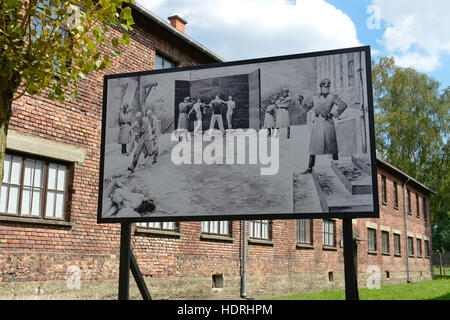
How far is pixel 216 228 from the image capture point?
15.6 metres

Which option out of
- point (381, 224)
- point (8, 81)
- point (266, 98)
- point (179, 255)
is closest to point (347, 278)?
point (266, 98)

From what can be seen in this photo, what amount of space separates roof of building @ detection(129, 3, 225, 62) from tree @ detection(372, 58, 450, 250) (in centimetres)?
2191

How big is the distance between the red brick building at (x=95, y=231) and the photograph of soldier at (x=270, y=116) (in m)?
5.66

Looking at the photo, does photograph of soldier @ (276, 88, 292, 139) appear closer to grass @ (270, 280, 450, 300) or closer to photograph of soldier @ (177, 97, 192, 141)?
photograph of soldier @ (177, 97, 192, 141)

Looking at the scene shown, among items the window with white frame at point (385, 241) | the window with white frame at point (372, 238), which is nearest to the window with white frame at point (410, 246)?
the window with white frame at point (385, 241)

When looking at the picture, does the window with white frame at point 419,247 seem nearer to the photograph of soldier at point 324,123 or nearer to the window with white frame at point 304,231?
the window with white frame at point 304,231

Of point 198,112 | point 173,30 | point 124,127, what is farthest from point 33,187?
point 173,30

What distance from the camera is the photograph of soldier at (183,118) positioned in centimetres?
655

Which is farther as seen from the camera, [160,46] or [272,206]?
[160,46]

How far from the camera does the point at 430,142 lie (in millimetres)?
35344

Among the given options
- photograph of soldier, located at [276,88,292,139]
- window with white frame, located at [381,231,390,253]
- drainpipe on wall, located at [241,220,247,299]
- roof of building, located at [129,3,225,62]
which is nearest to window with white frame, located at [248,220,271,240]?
drainpipe on wall, located at [241,220,247,299]

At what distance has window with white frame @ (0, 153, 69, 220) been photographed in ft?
31.7

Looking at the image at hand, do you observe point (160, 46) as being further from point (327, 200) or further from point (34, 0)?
point (327, 200)

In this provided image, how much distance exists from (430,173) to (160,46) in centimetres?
2826
